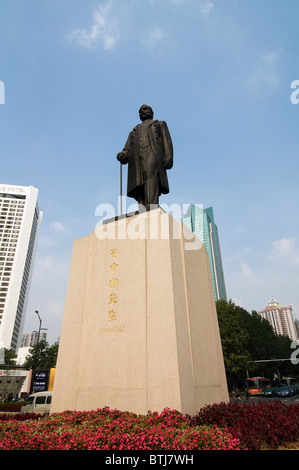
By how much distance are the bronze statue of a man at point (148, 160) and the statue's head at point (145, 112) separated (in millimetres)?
196

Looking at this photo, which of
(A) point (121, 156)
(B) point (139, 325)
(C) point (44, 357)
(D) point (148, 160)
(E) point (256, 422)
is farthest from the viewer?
(C) point (44, 357)

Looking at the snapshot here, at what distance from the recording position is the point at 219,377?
251 inches

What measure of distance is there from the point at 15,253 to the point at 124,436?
388ft

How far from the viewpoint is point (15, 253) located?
110312 millimetres

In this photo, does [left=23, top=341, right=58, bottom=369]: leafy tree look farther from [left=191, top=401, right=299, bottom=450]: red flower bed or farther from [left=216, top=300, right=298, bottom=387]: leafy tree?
[left=191, top=401, right=299, bottom=450]: red flower bed

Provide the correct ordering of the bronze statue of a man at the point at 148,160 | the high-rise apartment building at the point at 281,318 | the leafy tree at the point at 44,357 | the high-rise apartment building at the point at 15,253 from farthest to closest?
the high-rise apartment building at the point at 281,318
the high-rise apartment building at the point at 15,253
the leafy tree at the point at 44,357
the bronze statue of a man at the point at 148,160

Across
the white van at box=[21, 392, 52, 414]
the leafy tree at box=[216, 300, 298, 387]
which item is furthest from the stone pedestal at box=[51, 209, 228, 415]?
the leafy tree at box=[216, 300, 298, 387]

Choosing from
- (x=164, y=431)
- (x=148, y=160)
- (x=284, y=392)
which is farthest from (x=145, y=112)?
(x=284, y=392)

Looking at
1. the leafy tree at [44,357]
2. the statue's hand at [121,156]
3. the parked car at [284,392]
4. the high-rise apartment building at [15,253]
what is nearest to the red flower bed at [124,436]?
the statue's hand at [121,156]

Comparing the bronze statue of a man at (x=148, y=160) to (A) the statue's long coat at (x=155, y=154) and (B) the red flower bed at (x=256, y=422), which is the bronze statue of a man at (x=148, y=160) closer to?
(A) the statue's long coat at (x=155, y=154)

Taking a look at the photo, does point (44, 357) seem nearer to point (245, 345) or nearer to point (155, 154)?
point (245, 345)

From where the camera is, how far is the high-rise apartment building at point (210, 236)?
133250 mm
